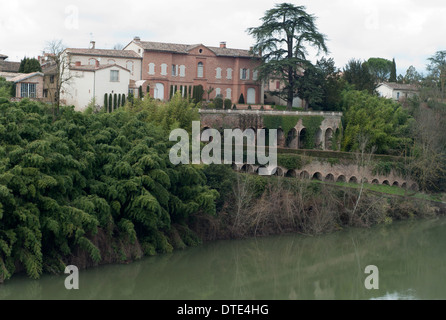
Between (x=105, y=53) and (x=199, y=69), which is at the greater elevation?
(x=105, y=53)

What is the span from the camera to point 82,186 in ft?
69.3

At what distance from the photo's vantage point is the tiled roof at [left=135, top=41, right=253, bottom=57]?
46125mm

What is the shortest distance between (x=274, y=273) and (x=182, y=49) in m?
28.6

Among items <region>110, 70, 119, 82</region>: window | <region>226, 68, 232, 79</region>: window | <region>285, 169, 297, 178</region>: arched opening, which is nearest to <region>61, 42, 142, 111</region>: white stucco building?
<region>110, 70, 119, 82</region>: window

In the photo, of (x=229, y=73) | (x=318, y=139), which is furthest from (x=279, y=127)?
(x=229, y=73)

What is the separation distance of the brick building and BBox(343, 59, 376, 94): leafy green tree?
769cm

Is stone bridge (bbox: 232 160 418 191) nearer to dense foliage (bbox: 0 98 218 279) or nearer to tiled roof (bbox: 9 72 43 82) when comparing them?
dense foliage (bbox: 0 98 218 279)

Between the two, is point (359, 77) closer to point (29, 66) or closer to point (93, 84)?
point (93, 84)

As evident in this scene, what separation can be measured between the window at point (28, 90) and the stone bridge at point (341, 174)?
53.0ft

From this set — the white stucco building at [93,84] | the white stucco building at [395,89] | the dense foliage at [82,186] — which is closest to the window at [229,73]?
the white stucco building at [93,84]

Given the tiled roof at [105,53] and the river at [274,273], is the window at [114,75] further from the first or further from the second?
the river at [274,273]

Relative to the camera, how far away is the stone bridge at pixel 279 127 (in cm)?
A: 3784

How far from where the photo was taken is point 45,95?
39.1 m
